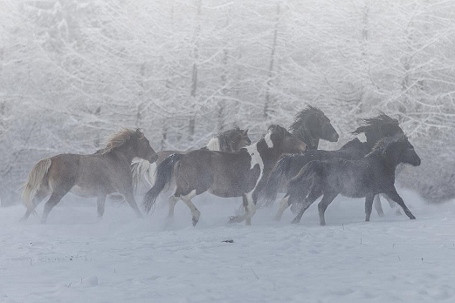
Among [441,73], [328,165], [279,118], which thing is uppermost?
[441,73]

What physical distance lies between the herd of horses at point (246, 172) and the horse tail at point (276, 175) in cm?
2

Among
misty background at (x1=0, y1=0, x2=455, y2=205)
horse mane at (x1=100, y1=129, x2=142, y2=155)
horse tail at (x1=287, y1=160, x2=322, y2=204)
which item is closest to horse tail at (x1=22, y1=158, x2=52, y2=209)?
horse mane at (x1=100, y1=129, x2=142, y2=155)

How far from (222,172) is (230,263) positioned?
4498 mm

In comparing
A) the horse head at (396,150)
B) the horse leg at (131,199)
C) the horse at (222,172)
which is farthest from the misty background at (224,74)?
the horse at (222,172)

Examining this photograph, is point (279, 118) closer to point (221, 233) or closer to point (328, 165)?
point (328, 165)

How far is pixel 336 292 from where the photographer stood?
17.4 ft

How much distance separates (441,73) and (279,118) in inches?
207

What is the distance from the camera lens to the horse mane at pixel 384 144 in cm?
1116

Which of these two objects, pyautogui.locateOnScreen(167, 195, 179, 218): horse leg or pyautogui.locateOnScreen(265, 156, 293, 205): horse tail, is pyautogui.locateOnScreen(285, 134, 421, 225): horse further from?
pyautogui.locateOnScreen(167, 195, 179, 218): horse leg

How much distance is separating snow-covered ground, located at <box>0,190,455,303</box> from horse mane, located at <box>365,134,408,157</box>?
5.24 feet

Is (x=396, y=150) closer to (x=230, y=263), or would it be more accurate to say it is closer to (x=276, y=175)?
(x=276, y=175)

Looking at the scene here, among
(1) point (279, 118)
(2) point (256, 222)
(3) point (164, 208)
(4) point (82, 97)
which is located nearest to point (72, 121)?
(4) point (82, 97)

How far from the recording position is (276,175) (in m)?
11.2

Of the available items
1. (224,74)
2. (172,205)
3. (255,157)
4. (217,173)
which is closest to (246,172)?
(255,157)
